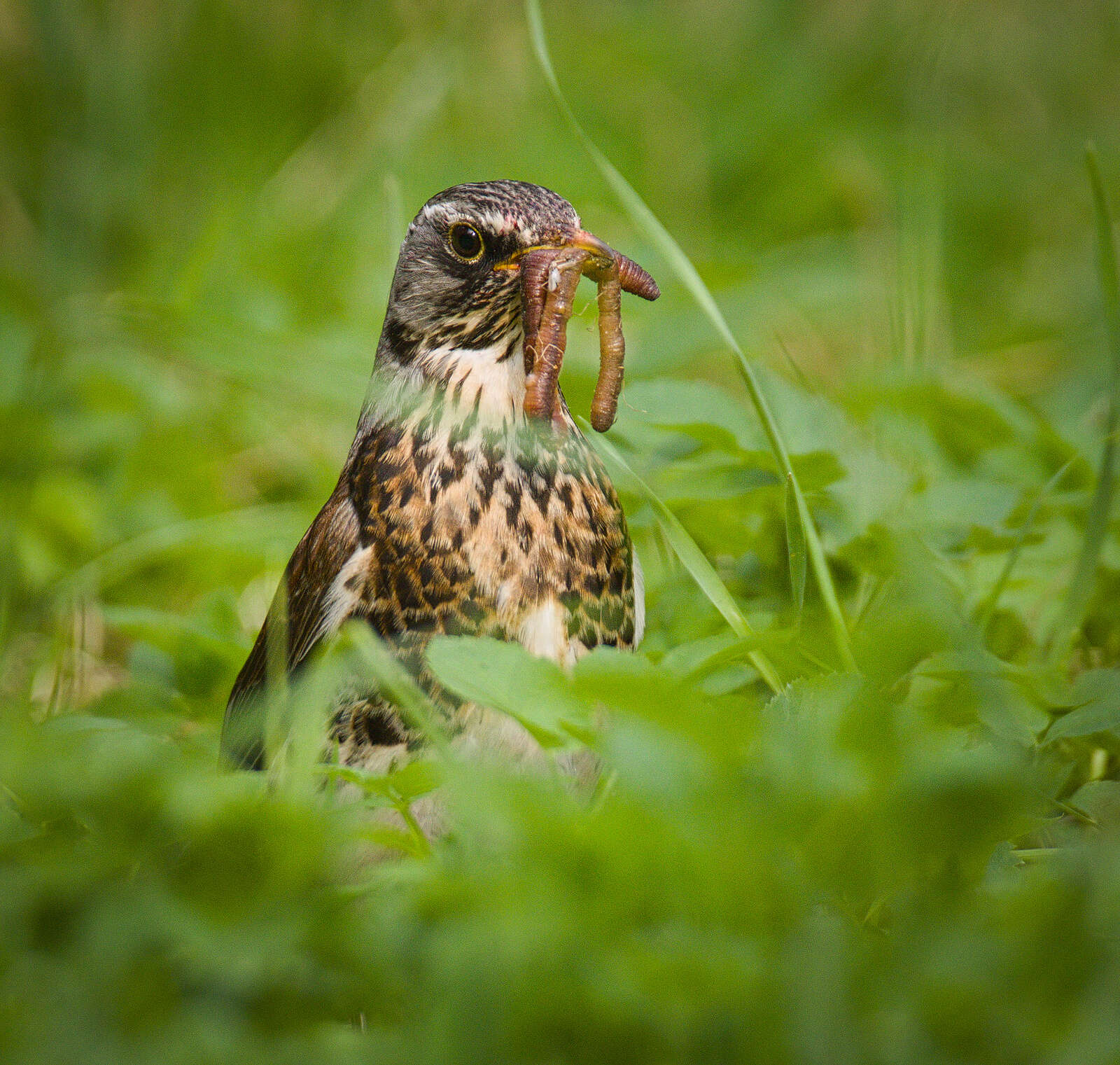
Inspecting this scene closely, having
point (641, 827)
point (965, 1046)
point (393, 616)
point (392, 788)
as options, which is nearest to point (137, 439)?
point (393, 616)

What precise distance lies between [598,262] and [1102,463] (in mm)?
1061

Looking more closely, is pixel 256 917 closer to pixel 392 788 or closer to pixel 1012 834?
pixel 392 788

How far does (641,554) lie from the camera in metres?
2.98

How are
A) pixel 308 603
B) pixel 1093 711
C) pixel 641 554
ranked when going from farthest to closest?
pixel 641 554 < pixel 308 603 < pixel 1093 711

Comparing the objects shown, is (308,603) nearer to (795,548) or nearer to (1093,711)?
(795,548)

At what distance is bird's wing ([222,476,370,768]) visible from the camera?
2.13 meters

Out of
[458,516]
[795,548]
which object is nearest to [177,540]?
[458,516]

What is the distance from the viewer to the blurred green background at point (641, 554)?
1257 millimetres

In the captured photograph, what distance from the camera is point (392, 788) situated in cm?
166

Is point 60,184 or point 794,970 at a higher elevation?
point 60,184

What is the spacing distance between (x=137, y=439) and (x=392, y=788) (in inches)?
110

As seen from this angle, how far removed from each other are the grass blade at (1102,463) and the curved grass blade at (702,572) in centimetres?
62

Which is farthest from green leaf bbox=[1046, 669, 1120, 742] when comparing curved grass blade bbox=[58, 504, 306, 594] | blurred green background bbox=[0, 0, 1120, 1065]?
curved grass blade bbox=[58, 504, 306, 594]

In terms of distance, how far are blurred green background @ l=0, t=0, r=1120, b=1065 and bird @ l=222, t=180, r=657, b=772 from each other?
144mm
